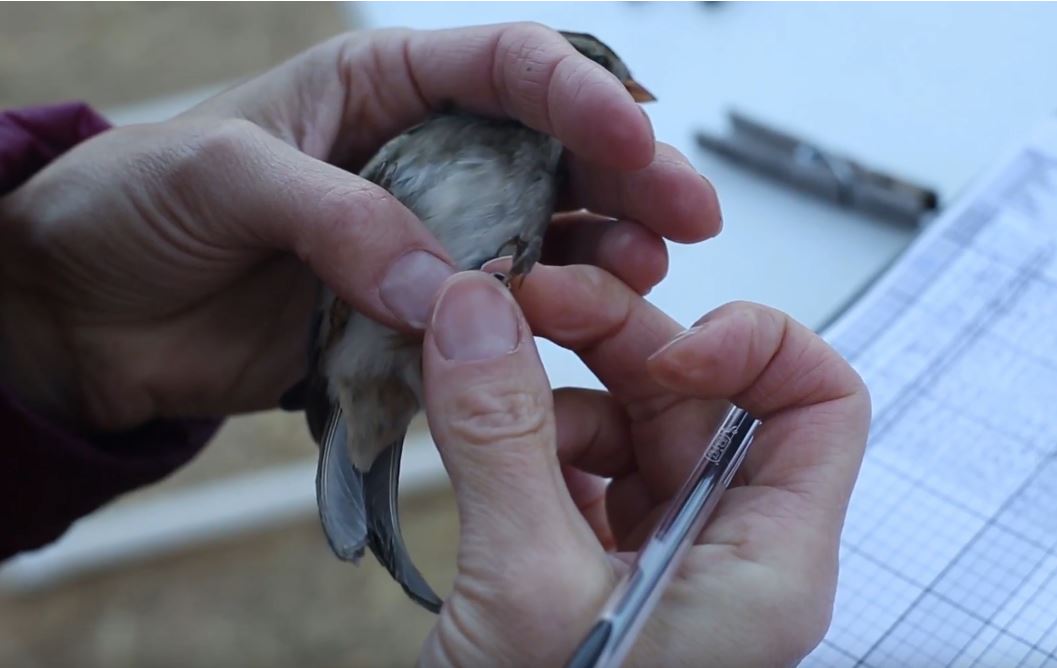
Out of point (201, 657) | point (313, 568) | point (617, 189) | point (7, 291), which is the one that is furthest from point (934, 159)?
point (201, 657)

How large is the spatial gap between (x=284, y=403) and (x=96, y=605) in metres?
0.89

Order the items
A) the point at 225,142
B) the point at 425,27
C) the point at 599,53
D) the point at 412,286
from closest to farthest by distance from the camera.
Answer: the point at 412,286, the point at 225,142, the point at 599,53, the point at 425,27

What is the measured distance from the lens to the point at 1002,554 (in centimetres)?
84

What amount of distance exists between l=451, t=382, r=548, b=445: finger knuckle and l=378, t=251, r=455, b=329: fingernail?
0.12 m

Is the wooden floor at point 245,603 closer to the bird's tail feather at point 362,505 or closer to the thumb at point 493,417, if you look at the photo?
the bird's tail feather at point 362,505

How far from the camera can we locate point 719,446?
77 cm

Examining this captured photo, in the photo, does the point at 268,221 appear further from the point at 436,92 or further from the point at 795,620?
the point at 795,620

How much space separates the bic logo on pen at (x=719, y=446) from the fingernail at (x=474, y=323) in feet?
0.54

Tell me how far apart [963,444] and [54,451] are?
2.42ft

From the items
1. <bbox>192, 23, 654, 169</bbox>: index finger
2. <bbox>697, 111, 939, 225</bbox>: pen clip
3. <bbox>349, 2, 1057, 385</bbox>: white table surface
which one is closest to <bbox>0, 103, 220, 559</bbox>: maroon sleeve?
<bbox>192, 23, 654, 169</bbox>: index finger

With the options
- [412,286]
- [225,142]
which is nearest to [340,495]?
[412,286]

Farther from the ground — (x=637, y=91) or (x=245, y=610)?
(x=637, y=91)

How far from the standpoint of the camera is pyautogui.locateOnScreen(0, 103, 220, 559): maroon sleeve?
1.01 metres

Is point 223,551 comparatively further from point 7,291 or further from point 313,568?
point 7,291
